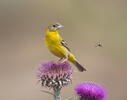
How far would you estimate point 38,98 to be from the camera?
1725cm

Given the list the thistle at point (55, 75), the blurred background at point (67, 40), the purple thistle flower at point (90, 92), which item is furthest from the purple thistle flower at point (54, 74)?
the blurred background at point (67, 40)

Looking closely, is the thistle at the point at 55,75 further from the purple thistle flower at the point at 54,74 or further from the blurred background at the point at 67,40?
the blurred background at the point at 67,40

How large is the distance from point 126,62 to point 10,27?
20.3 ft

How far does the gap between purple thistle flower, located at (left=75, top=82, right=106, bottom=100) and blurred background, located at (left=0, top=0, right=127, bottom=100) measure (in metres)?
7.91

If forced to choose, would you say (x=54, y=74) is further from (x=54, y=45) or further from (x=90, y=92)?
(x=54, y=45)

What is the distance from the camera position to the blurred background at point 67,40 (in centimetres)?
1803

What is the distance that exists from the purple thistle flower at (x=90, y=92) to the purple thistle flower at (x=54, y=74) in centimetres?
39

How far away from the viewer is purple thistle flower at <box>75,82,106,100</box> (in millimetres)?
8500

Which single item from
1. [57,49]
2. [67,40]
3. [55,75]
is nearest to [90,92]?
[55,75]

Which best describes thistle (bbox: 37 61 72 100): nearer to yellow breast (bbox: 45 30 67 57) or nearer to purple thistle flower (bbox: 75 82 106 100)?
purple thistle flower (bbox: 75 82 106 100)

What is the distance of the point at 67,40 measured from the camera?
68.9ft

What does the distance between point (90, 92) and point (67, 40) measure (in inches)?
492

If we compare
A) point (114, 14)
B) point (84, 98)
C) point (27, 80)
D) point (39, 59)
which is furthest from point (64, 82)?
point (114, 14)

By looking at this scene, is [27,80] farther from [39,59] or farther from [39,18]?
[39,18]
